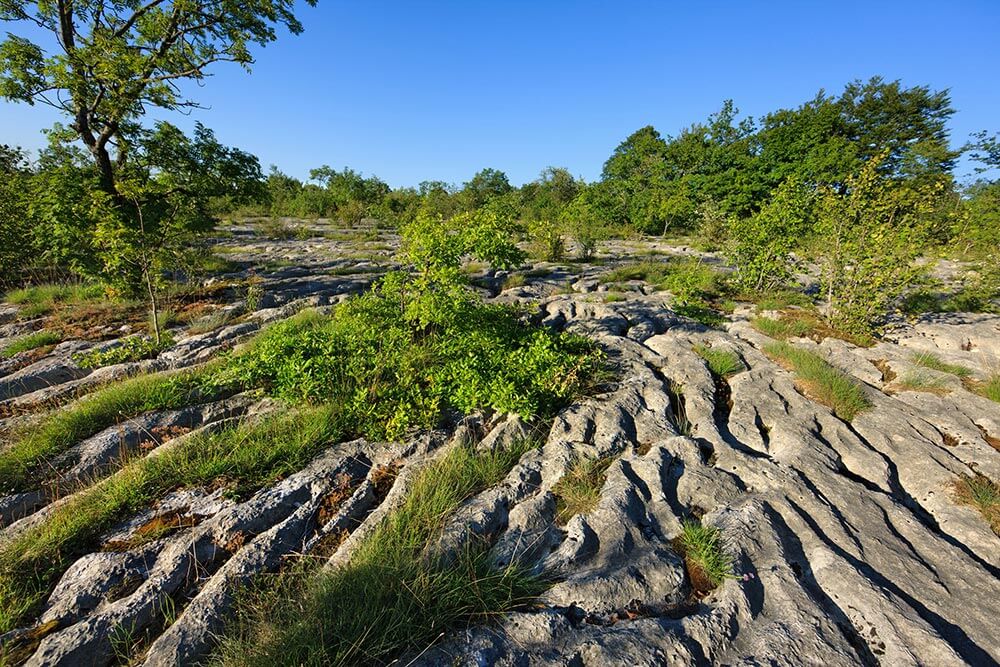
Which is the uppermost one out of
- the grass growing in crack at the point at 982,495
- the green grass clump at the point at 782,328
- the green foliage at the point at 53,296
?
the green foliage at the point at 53,296

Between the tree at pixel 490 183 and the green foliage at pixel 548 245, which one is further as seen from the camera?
the tree at pixel 490 183

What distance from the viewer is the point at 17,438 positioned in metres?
4.68

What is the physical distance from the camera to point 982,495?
12.5ft

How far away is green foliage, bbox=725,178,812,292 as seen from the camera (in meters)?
10.2

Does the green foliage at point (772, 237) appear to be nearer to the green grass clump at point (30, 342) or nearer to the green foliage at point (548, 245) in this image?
the green foliage at point (548, 245)

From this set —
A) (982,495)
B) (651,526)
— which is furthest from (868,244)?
(651,526)

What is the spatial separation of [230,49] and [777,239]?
1562 cm

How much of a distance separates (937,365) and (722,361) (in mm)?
3729

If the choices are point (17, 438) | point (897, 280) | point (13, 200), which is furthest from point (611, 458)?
point (13, 200)

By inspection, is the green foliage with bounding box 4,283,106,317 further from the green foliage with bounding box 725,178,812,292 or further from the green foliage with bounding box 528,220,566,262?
the green foliage with bounding box 725,178,812,292

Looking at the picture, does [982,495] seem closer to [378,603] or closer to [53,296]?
[378,603]

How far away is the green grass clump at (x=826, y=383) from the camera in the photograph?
5430 mm

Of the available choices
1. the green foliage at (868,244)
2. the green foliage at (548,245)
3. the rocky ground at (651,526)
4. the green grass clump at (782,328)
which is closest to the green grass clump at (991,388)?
the rocky ground at (651,526)

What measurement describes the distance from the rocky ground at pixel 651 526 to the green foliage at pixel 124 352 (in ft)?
0.83
